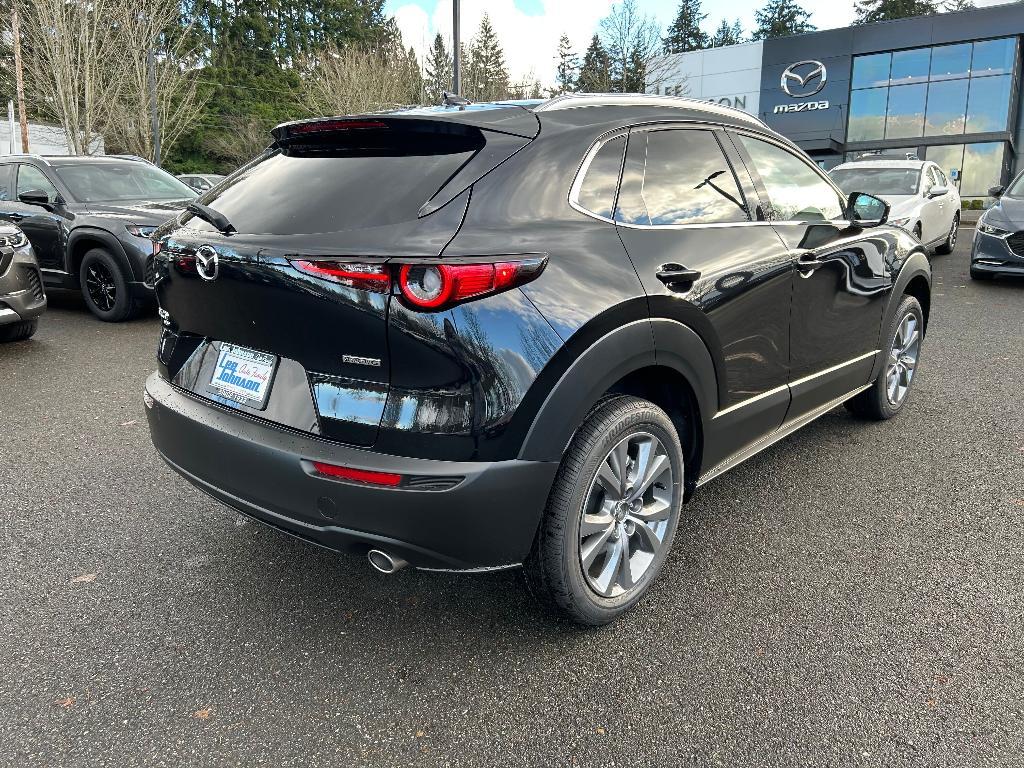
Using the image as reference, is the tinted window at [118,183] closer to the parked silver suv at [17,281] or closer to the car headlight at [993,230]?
the parked silver suv at [17,281]

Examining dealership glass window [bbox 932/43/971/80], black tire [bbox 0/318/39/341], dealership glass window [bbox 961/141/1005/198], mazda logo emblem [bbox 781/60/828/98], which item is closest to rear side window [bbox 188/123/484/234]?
black tire [bbox 0/318/39/341]

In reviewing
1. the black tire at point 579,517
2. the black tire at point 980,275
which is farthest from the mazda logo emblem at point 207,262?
the black tire at point 980,275

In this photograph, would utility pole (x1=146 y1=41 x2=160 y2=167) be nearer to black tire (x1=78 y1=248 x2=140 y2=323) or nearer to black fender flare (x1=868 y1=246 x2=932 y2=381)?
black tire (x1=78 y1=248 x2=140 y2=323)

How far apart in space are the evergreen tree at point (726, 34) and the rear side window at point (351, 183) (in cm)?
8747

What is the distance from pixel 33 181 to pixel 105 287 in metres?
1.80

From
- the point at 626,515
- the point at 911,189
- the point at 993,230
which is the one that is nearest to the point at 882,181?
the point at 911,189

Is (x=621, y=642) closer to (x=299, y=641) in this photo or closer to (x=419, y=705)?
(x=419, y=705)

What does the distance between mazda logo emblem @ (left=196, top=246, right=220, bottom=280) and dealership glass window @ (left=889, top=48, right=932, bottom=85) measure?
4259cm

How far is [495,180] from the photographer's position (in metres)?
2.34

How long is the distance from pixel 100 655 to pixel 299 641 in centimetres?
63

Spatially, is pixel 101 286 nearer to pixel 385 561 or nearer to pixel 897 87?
pixel 385 561

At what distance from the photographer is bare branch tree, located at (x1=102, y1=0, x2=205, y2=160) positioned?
27.0 m

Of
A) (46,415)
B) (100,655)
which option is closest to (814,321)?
(100,655)

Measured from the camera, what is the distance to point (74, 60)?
83.9ft
